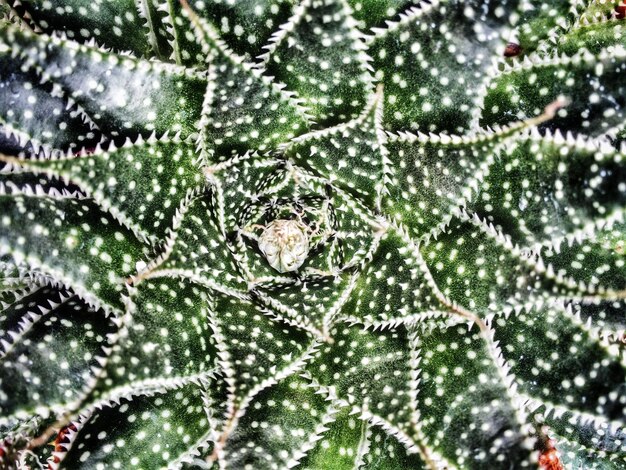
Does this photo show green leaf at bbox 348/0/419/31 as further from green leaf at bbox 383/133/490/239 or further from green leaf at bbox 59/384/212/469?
green leaf at bbox 59/384/212/469

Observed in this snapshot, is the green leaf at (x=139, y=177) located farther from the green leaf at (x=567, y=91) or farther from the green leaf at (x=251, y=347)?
the green leaf at (x=567, y=91)

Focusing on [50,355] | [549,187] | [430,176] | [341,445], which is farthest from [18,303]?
[549,187]

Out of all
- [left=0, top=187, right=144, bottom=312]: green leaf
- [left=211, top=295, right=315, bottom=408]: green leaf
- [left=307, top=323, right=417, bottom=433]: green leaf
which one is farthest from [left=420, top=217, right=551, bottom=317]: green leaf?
[left=0, top=187, right=144, bottom=312]: green leaf

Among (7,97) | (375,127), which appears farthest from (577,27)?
(7,97)

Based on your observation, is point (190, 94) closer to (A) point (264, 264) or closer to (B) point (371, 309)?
(A) point (264, 264)

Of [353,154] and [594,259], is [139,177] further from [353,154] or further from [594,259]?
[594,259]

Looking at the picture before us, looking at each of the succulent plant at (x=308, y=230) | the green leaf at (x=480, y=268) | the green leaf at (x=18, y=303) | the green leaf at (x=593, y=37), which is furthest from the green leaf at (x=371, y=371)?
the green leaf at (x=593, y=37)
